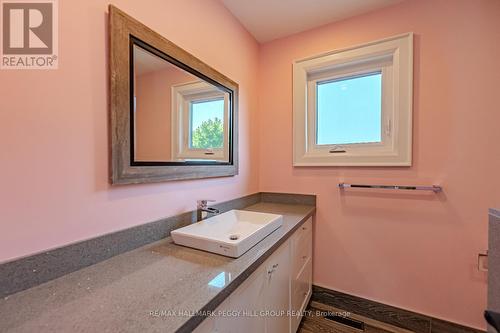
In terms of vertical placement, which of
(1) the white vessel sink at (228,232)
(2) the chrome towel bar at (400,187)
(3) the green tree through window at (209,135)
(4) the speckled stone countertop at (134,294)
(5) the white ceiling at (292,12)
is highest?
(5) the white ceiling at (292,12)

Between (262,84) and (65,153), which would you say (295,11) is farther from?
(65,153)

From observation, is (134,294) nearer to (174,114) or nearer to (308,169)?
(174,114)

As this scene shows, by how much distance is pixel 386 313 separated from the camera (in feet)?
5.09

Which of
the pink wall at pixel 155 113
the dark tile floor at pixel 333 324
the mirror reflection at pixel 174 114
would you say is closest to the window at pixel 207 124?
the mirror reflection at pixel 174 114

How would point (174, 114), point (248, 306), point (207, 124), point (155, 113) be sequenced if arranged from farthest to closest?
point (207, 124) → point (174, 114) → point (155, 113) → point (248, 306)

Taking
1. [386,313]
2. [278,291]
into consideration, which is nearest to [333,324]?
[386,313]

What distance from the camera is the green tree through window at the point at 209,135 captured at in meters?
1.34

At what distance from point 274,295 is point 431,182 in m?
Answer: 1.27

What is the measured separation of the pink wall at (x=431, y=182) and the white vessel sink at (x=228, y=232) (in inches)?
28.9

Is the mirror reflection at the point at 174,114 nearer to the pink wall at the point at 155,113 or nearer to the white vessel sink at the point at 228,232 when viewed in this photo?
the pink wall at the point at 155,113

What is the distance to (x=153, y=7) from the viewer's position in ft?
3.30

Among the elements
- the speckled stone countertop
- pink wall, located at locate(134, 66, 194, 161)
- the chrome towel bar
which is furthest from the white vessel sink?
the chrome towel bar

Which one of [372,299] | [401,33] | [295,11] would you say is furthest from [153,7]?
[372,299]

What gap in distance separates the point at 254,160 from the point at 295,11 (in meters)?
1.21
